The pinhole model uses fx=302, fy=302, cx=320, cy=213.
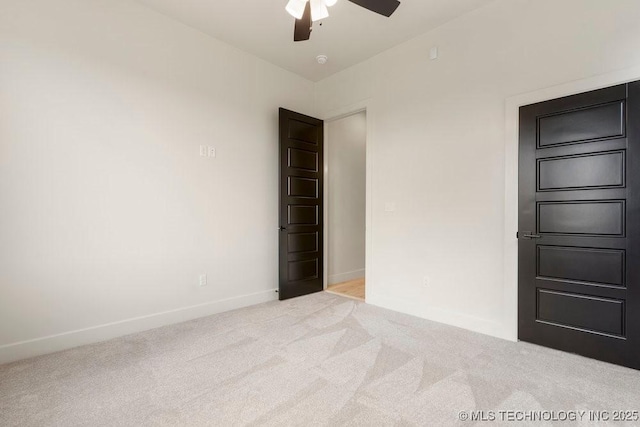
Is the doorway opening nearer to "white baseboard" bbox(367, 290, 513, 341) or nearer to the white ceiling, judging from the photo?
"white baseboard" bbox(367, 290, 513, 341)

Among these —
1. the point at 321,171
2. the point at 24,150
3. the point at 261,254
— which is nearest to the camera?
the point at 24,150

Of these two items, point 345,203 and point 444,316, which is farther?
point 345,203

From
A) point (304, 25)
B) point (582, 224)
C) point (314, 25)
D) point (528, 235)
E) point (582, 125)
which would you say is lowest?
point (528, 235)

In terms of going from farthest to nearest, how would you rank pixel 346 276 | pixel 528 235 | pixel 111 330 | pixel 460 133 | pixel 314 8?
pixel 346 276, pixel 460 133, pixel 111 330, pixel 528 235, pixel 314 8

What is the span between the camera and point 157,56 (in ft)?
9.95

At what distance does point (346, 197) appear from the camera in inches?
201

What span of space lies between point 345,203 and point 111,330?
11.5 ft

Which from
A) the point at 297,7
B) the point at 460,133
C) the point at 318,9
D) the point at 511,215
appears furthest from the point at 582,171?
the point at 297,7

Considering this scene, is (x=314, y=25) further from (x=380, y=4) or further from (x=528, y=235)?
(x=528, y=235)

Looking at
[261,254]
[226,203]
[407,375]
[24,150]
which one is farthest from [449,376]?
[24,150]

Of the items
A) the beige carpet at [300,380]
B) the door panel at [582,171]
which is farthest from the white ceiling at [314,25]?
the beige carpet at [300,380]

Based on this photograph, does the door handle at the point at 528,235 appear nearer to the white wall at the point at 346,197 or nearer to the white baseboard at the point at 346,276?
the white wall at the point at 346,197

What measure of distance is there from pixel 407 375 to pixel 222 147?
2954 mm

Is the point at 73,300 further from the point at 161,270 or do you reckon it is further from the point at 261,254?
the point at 261,254
